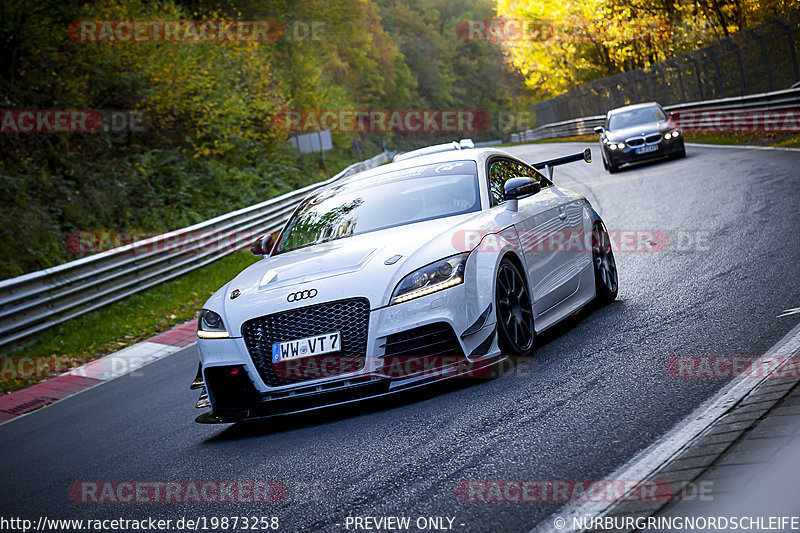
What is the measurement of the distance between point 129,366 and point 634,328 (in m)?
6.56

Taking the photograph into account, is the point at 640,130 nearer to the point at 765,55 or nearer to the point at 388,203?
the point at 765,55

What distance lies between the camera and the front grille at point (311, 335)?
5395 millimetres

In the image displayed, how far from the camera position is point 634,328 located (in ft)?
22.0

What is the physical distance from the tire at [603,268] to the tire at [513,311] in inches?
60.9

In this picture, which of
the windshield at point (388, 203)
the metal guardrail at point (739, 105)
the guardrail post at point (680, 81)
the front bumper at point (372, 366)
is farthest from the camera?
the guardrail post at point (680, 81)

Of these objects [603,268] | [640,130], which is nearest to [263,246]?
[603,268]

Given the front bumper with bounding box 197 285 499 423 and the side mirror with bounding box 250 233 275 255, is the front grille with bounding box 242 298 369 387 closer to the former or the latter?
the front bumper with bounding box 197 285 499 423

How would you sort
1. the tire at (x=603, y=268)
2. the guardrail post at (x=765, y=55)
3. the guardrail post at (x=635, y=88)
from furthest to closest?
the guardrail post at (x=635, y=88)
the guardrail post at (x=765, y=55)
the tire at (x=603, y=268)

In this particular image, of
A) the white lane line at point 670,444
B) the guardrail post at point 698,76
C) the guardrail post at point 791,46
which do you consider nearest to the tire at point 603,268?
the white lane line at point 670,444

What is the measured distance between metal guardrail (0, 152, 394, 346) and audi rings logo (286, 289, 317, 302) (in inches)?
305

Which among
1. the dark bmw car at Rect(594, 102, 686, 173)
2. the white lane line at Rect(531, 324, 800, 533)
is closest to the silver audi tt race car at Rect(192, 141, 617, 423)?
the white lane line at Rect(531, 324, 800, 533)

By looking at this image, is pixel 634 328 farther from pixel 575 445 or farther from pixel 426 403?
pixel 575 445

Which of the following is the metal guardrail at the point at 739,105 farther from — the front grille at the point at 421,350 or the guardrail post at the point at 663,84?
the front grille at the point at 421,350

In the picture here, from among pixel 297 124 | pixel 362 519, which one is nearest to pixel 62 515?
pixel 362 519
